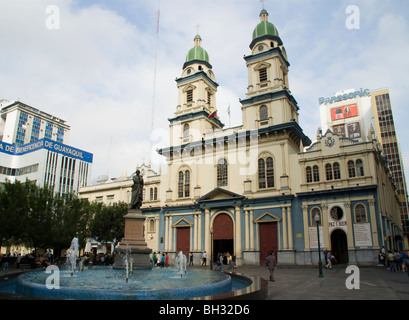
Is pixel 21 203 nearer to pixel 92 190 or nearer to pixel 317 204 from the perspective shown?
pixel 92 190

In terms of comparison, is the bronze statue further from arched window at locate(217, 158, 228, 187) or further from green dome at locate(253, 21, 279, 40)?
green dome at locate(253, 21, 279, 40)

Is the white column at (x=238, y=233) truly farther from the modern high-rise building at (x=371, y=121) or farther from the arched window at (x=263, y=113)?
the modern high-rise building at (x=371, y=121)

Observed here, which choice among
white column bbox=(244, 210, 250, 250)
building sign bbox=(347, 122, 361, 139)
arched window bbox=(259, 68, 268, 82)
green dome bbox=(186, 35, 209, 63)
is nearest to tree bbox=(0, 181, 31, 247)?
white column bbox=(244, 210, 250, 250)

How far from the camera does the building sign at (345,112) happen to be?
249 feet

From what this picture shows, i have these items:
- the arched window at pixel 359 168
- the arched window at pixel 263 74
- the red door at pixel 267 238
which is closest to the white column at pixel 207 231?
the red door at pixel 267 238

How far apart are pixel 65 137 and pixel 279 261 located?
9954cm

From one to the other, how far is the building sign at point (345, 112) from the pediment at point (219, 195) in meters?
53.4

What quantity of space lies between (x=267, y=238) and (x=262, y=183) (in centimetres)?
574

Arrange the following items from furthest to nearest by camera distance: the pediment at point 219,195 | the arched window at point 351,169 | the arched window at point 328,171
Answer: the pediment at point 219,195 → the arched window at point 328,171 → the arched window at point 351,169

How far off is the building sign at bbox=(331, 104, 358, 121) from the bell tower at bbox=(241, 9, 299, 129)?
43225 mm

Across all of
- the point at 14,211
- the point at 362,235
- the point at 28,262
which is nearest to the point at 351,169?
the point at 362,235

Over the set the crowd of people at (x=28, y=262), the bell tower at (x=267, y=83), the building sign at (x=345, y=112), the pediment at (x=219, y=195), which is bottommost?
the crowd of people at (x=28, y=262)

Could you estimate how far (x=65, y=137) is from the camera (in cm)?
11112

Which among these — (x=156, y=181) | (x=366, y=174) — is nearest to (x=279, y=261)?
(x=366, y=174)
